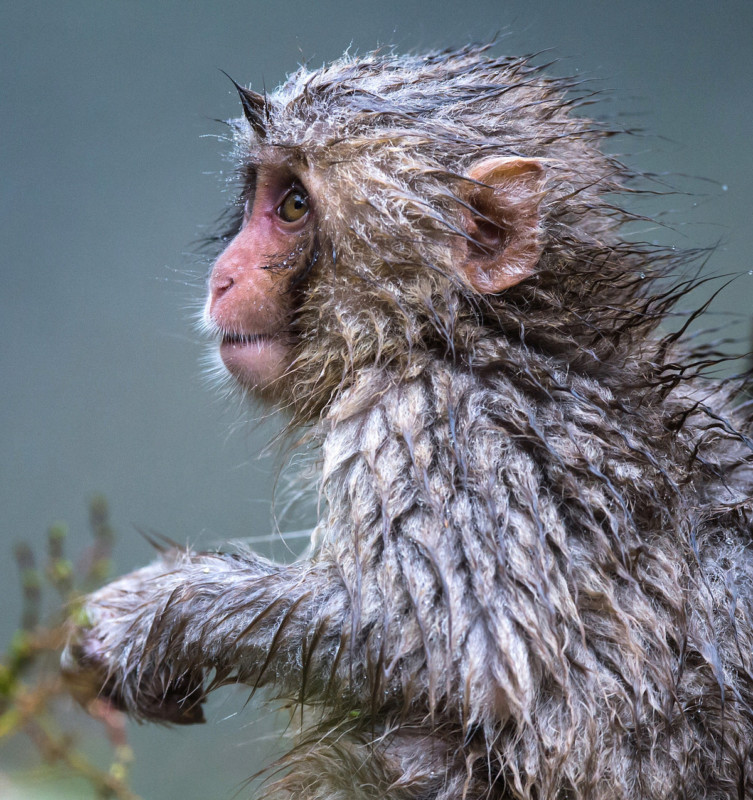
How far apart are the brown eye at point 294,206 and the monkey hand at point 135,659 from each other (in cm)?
110

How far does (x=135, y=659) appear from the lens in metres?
2.44

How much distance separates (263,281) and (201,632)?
40.3 inches

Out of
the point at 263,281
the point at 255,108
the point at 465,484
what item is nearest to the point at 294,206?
the point at 263,281

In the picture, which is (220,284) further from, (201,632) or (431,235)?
(201,632)

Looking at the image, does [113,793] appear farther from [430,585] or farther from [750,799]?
[750,799]

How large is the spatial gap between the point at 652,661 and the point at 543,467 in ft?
1.73

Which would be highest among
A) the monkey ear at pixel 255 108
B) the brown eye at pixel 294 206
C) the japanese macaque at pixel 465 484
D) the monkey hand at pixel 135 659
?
the monkey ear at pixel 255 108

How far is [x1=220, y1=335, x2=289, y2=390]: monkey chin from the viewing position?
2.66m

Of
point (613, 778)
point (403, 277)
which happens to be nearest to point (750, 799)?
point (613, 778)

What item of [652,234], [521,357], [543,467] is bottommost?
[543,467]

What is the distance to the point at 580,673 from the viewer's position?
207 centimetres

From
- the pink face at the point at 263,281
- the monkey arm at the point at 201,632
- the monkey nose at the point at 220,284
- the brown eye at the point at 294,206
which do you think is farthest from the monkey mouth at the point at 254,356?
the monkey arm at the point at 201,632

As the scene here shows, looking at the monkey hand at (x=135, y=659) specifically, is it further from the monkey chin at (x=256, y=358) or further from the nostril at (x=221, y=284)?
the nostril at (x=221, y=284)

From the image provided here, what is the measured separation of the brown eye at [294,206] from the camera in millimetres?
2623
